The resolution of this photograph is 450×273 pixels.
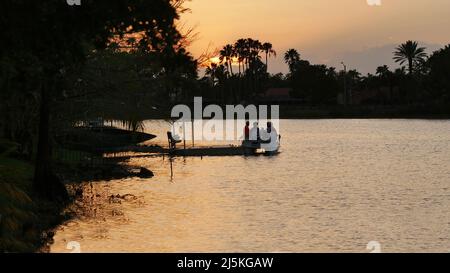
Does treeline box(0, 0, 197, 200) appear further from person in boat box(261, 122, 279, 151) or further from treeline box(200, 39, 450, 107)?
treeline box(200, 39, 450, 107)

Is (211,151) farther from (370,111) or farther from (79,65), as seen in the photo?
(370,111)

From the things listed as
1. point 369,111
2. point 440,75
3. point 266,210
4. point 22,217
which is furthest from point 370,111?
point 22,217

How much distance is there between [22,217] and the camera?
20.3m

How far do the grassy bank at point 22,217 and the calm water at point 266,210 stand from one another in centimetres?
66

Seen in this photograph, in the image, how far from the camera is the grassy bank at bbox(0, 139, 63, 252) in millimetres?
17641

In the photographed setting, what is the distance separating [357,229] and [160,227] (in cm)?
734

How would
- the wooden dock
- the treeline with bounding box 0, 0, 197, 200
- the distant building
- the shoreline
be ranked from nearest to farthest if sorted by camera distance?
the treeline with bounding box 0, 0, 197, 200 → the wooden dock → the shoreline → the distant building

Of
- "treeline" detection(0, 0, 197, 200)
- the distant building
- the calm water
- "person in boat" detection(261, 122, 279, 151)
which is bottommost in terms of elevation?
the calm water

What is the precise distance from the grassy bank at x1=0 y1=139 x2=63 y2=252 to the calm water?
2.18ft

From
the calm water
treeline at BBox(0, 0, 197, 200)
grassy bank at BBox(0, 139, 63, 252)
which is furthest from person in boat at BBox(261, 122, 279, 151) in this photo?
grassy bank at BBox(0, 139, 63, 252)

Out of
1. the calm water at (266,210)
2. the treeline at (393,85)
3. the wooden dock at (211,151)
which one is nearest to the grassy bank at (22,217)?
the calm water at (266,210)

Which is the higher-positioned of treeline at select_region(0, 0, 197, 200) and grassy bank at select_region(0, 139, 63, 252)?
treeline at select_region(0, 0, 197, 200)

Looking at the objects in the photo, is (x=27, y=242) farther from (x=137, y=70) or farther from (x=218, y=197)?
(x=218, y=197)
